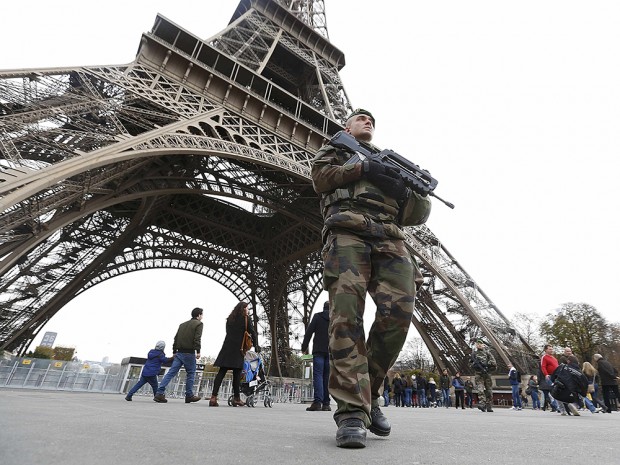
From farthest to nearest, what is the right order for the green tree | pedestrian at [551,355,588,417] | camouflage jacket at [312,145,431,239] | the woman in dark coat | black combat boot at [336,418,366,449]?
the green tree → pedestrian at [551,355,588,417] → the woman in dark coat → camouflage jacket at [312,145,431,239] → black combat boot at [336,418,366,449]

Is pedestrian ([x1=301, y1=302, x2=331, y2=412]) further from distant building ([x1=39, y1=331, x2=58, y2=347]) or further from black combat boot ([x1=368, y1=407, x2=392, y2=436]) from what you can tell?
distant building ([x1=39, y1=331, x2=58, y2=347])

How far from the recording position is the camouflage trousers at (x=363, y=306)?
2014mm

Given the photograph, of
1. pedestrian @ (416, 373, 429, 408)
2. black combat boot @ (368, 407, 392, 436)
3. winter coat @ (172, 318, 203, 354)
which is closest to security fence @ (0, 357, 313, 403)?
winter coat @ (172, 318, 203, 354)

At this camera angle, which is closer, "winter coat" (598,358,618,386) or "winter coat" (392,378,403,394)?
"winter coat" (598,358,618,386)

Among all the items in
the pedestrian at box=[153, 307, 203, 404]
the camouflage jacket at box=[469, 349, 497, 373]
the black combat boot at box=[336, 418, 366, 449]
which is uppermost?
the camouflage jacket at box=[469, 349, 497, 373]

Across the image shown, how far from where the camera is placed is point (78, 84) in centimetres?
1145

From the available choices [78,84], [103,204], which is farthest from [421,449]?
[78,84]

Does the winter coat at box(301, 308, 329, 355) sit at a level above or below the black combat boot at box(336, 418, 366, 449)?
above

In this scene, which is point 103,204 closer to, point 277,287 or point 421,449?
point 421,449

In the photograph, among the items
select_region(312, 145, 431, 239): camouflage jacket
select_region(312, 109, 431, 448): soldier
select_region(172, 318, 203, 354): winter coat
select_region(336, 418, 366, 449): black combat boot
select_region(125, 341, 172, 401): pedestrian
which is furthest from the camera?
select_region(125, 341, 172, 401): pedestrian

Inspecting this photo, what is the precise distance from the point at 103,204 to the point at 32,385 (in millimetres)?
5806

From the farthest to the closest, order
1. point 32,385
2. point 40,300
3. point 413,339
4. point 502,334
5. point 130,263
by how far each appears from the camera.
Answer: point 413,339 → point 130,263 → point 40,300 → point 502,334 → point 32,385

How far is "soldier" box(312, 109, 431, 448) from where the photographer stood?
6.59 ft

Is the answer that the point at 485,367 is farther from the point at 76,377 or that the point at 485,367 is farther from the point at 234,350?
the point at 76,377
